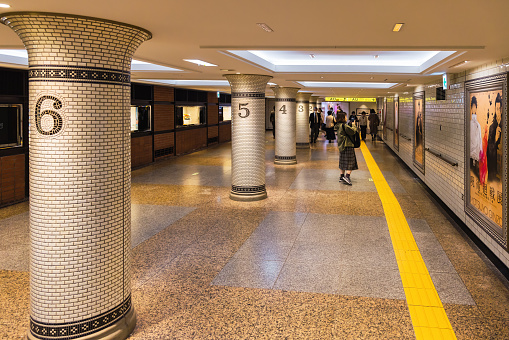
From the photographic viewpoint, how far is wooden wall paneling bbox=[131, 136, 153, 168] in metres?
15.0

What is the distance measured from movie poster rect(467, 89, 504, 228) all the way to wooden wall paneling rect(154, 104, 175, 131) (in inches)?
460

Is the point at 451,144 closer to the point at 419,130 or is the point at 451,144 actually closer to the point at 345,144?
the point at 345,144

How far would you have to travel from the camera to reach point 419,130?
12711mm

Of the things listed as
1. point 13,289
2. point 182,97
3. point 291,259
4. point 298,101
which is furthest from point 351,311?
point 298,101

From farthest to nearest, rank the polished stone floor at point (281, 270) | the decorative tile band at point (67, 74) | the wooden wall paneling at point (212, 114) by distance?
the wooden wall paneling at point (212, 114) → the polished stone floor at point (281, 270) → the decorative tile band at point (67, 74)

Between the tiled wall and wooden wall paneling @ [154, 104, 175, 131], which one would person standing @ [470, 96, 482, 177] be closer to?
the tiled wall

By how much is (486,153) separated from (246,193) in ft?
16.2

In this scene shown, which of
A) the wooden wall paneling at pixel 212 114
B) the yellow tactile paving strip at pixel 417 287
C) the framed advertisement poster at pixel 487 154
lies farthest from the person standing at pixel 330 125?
the framed advertisement poster at pixel 487 154

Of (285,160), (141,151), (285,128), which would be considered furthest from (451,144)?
(141,151)

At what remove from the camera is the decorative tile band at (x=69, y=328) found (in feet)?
12.2

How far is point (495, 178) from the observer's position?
6098mm

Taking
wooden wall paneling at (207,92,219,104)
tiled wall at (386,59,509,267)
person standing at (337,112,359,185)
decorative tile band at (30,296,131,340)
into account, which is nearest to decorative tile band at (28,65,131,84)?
decorative tile band at (30,296,131,340)

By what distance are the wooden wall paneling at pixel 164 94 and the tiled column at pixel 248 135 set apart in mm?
7439

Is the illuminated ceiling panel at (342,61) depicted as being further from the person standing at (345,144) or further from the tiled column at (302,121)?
the tiled column at (302,121)
